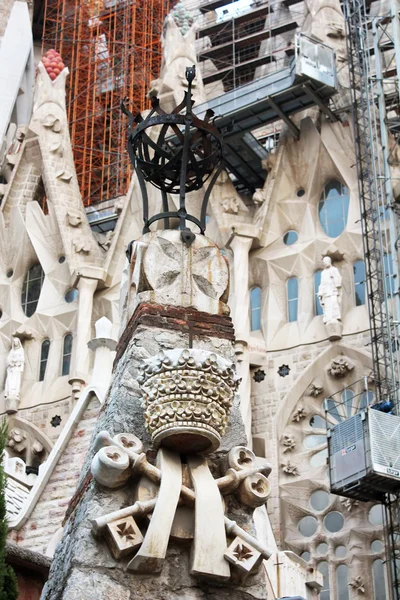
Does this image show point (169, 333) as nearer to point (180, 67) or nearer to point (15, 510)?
point (15, 510)

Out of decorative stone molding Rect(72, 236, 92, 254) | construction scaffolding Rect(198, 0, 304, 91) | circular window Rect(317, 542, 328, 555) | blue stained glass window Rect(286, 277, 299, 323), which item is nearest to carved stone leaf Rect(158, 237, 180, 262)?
circular window Rect(317, 542, 328, 555)

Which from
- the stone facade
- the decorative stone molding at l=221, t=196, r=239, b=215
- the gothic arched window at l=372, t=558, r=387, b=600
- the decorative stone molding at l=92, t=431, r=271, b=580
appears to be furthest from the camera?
the decorative stone molding at l=221, t=196, r=239, b=215

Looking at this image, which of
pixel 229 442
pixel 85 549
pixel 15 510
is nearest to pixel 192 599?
pixel 85 549

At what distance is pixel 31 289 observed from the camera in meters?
25.5

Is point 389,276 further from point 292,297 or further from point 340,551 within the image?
point 340,551

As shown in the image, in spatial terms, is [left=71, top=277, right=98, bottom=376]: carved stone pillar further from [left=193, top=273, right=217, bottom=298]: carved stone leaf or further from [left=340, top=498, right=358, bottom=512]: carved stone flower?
[left=193, top=273, right=217, bottom=298]: carved stone leaf

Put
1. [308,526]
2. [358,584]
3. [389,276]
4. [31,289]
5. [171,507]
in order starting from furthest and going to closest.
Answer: [31,289] < [389,276] < [308,526] < [358,584] < [171,507]

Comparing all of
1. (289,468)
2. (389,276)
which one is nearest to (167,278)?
(289,468)

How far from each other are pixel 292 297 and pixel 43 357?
5.37 metres

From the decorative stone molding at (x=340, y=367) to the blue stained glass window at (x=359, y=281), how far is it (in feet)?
4.07

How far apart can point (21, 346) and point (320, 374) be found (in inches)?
256

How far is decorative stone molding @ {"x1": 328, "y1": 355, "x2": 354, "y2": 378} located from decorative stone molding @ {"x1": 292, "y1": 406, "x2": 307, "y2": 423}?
828 millimetres

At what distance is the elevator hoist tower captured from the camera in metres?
17.6

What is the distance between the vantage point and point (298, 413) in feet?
69.4
